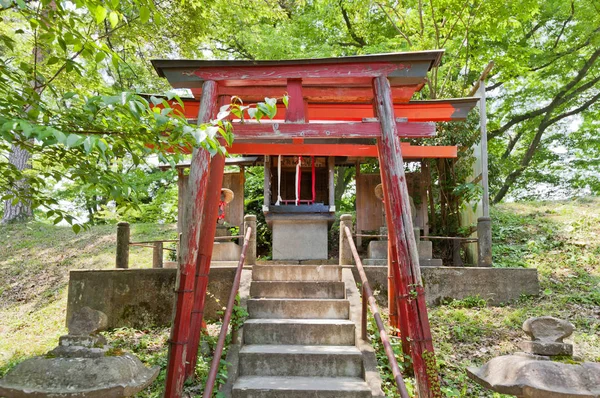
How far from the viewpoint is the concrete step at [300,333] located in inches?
254

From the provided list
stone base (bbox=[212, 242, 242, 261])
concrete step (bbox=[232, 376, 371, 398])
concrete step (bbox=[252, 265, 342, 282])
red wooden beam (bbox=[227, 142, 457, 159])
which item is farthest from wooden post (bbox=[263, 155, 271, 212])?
concrete step (bbox=[232, 376, 371, 398])

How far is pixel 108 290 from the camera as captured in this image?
25.3ft

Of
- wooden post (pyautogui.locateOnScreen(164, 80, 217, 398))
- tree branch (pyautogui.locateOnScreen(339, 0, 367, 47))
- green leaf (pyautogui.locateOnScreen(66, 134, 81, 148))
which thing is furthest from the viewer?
tree branch (pyautogui.locateOnScreen(339, 0, 367, 47))

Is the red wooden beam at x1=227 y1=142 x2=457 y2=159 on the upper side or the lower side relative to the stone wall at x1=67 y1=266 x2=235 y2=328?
upper

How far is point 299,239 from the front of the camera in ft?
35.3

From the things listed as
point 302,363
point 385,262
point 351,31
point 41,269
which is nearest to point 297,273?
point 385,262

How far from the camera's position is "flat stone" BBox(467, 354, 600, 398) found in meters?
2.68

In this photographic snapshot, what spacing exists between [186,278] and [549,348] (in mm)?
3570

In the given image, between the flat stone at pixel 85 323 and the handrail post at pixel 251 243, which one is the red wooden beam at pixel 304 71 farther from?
the flat stone at pixel 85 323

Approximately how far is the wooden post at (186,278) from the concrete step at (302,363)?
0.90 metres

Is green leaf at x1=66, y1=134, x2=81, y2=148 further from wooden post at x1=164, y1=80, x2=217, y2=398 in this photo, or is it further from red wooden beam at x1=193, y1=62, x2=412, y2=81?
red wooden beam at x1=193, y1=62, x2=412, y2=81

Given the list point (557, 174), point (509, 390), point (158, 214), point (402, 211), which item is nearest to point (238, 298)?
point (402, 211)

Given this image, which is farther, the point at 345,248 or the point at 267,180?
the point at 267,180

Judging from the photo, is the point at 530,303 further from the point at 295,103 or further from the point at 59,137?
the point at 59,137
